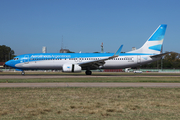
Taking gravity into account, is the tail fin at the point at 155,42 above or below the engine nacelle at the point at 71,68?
above

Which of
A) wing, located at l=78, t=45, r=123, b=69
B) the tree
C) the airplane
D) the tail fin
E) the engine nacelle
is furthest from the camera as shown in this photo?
the tree

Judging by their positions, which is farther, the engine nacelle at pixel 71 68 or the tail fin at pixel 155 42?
the tail fin at pixel 155 42

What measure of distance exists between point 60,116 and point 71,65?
25037 mm

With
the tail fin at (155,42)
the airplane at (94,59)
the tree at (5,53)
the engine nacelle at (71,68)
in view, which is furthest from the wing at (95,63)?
the tree at (5,53)

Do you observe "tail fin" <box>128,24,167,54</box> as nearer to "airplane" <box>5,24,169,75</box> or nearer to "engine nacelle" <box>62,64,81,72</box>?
"airplane" <box>5,24,169,75</box>

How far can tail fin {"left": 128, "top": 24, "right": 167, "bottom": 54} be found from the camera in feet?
116

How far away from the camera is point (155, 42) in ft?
117

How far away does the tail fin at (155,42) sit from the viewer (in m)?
35.3

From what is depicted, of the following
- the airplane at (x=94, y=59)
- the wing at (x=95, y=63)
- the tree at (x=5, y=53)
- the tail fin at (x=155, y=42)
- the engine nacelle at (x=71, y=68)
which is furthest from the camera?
the tree at (x=5, y=53)

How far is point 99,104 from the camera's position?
29.6 feet

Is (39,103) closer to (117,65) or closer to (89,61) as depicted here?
(89,61)

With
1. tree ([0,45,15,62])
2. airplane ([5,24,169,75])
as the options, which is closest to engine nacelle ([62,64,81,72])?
airplane ([5,24,169,75])

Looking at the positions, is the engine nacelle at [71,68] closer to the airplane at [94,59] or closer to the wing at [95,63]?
the wing at [95,63]

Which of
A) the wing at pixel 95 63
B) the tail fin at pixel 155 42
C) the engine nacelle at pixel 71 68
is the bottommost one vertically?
the engine nacelle at pixel 71 68
